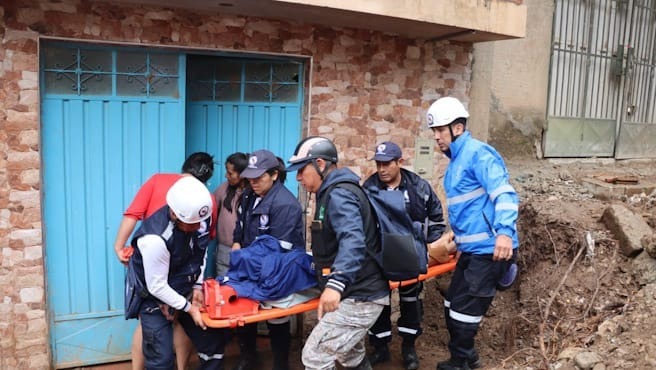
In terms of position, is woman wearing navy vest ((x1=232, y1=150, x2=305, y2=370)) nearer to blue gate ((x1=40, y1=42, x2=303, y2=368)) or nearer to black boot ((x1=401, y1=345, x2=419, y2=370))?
blue gate ((x1=40, y1=42, x2=303, y2=368))

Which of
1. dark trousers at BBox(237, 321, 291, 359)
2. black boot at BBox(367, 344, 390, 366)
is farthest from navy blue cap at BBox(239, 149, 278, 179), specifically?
black boot at BBox(367, 344, 390, 366)

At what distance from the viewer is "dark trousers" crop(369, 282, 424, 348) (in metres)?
4.90

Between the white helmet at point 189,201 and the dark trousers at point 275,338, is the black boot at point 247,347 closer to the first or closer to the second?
the dark trousers at point 275,338

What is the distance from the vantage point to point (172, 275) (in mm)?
3834

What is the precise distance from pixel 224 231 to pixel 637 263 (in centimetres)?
357

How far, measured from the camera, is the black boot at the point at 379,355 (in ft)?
16.3

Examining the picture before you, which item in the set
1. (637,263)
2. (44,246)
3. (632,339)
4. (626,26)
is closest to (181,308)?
(44,246)

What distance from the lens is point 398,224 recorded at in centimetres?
380

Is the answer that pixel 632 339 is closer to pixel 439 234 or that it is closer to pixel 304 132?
pixel 439 234

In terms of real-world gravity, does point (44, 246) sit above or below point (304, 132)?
below

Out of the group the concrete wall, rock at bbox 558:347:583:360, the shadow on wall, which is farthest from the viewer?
the shadow on wall

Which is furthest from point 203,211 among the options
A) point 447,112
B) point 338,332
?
point 447,112

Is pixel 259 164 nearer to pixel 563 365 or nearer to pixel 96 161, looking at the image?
pixel 96 161

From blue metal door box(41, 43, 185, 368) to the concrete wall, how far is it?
4283mm
